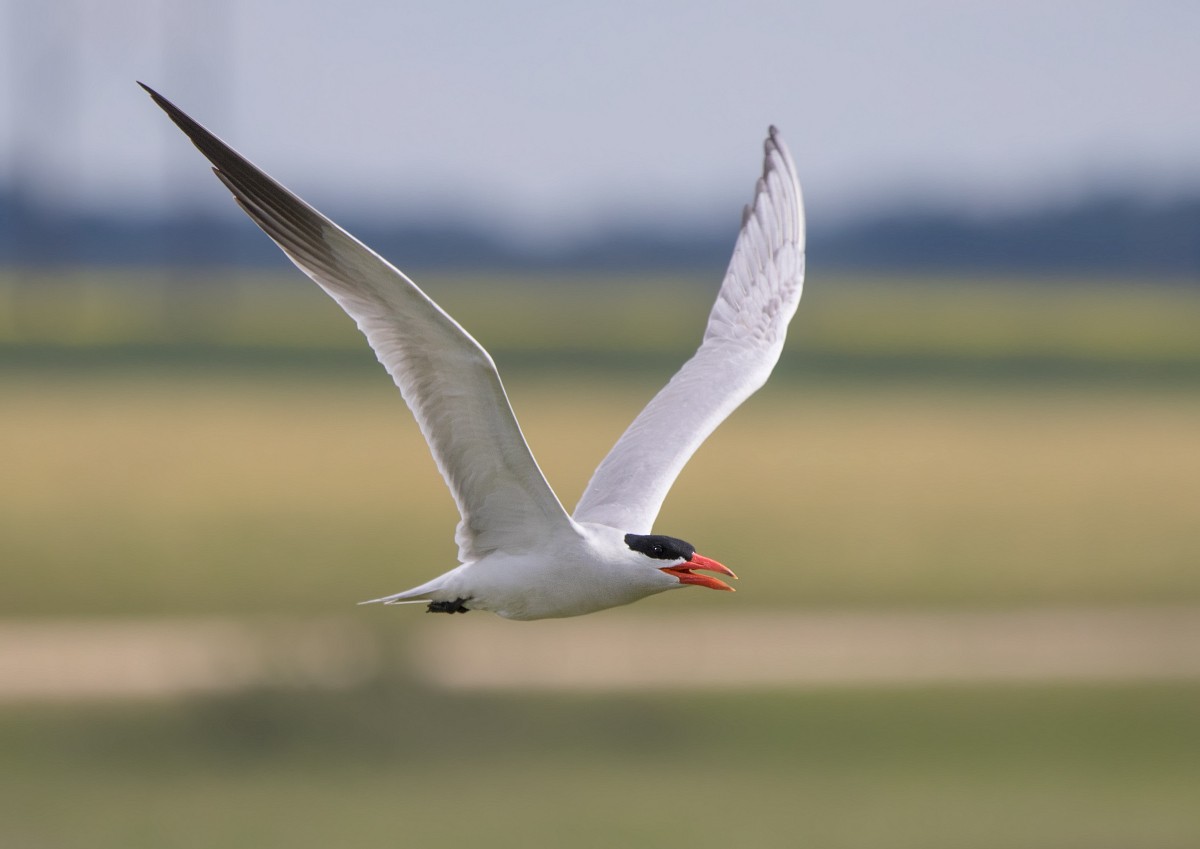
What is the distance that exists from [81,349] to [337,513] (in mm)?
60527

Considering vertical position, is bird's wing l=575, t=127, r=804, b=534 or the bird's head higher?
bird's wing l=575, t=127, r=804, b=534

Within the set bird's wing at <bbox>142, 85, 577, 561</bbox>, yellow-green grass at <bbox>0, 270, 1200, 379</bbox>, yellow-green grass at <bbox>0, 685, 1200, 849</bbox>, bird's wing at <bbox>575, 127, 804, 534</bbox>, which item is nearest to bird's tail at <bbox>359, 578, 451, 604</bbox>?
bird's wing at <bbox>142, 85, 577, 561</bbox>

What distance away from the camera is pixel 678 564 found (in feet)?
39.4

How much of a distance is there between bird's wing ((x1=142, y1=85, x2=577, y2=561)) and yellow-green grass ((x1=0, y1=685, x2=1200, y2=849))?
Answer: 37.4m

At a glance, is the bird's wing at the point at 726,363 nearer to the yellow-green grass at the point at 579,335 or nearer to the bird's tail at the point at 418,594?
the bird's tail at the point at 418,594

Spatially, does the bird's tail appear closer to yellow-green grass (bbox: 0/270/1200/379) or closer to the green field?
the green field

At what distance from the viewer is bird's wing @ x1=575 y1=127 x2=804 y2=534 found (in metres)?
13.7

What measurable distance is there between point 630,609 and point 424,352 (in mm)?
52324

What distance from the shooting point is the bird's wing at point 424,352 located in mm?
11258

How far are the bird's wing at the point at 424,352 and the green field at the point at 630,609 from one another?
3653cm

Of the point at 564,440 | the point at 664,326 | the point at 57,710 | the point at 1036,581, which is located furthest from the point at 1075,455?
the point at 664,326

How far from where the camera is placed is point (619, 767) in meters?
53.4

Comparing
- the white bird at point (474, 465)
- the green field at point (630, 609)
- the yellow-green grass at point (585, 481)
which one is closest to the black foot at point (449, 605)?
the white bird at point (474, 465)

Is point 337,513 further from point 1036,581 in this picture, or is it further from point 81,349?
point 81,349
